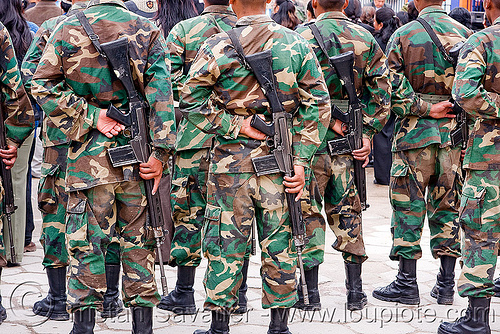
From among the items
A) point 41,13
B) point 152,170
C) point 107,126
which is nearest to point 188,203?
point 152,170

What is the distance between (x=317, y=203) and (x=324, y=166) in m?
0.25

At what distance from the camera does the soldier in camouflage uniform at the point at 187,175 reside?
167 inches

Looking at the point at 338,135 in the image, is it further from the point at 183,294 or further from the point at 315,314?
the point at 183,294

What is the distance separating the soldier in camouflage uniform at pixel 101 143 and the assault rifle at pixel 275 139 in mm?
521

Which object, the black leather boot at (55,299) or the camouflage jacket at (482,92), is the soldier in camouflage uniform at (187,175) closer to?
the black leather boot at (55,299)

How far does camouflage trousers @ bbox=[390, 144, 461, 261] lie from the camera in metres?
4.55

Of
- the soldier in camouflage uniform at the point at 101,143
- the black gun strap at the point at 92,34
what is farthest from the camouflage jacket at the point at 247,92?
the black gun strap at the point at 92,34

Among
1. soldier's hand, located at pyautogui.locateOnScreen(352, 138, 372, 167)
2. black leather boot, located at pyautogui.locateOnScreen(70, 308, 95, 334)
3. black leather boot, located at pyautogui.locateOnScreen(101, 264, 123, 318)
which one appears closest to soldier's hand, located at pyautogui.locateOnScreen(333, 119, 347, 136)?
soldier's hand, located at pyautogui.locateOnScreen(352, 138, 372, 167)

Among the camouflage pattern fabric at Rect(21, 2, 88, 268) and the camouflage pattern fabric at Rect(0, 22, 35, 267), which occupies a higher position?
the camouflage pattern fabric at Rect(0, 22, 35, 267)

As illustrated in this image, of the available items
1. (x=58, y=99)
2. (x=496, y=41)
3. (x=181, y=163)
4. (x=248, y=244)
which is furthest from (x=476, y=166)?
A: (x=58, y=99)

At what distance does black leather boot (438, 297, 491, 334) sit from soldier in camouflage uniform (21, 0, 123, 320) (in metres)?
2.09

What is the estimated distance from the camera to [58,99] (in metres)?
3.40

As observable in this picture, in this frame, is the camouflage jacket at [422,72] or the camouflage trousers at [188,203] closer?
the camouflage trousers at [188,203]

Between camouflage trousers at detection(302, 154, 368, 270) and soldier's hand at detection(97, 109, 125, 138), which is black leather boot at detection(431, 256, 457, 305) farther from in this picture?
soldier's hand at detection(97, 109, 125, 138)
